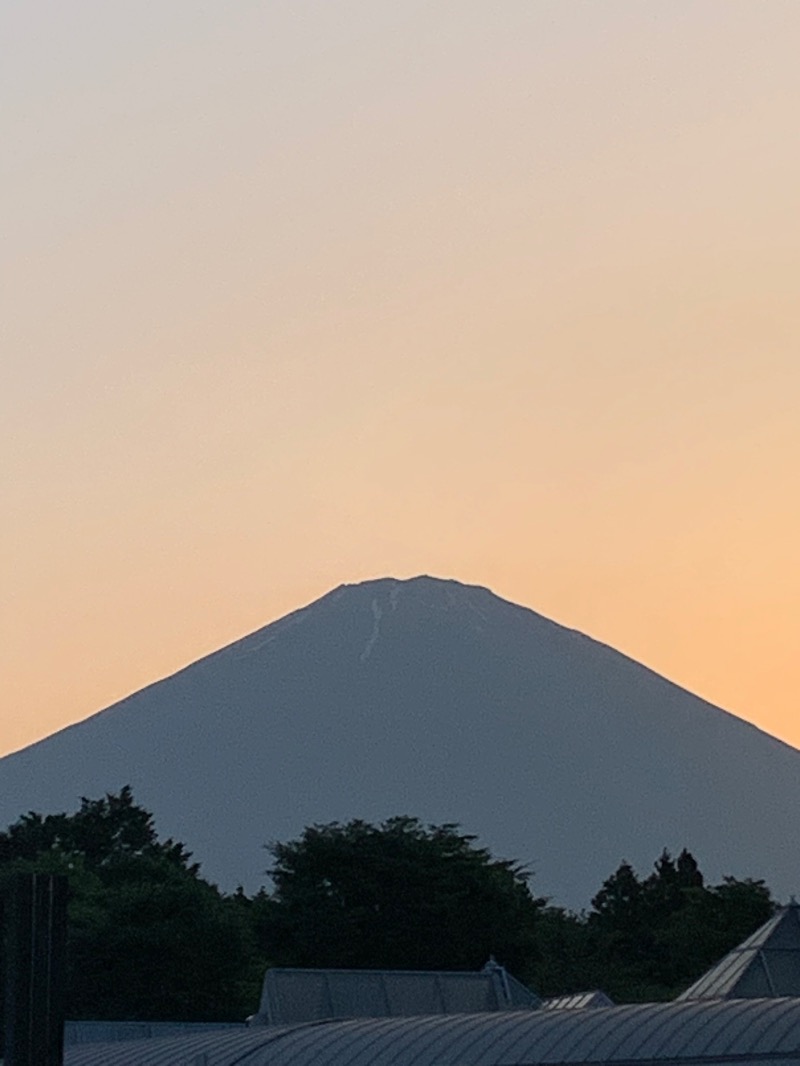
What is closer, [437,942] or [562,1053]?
[562,1053]

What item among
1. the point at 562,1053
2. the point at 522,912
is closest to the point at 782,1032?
the point at 562,1053

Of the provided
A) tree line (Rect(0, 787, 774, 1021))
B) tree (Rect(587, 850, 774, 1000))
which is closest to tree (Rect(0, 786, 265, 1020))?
tree line (Rect(0, 787, 774, 1021))

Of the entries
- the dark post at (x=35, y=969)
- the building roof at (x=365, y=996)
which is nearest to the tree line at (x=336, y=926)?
the building roof at (x=365, y=996)

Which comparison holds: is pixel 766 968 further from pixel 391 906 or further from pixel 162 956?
pixel 391 906

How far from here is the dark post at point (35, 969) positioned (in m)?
18.6

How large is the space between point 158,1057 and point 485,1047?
8.49m

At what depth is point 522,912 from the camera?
349ft

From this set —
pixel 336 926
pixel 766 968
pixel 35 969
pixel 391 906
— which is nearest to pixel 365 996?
pixel 766 968

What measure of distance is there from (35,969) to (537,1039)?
19.9 meters

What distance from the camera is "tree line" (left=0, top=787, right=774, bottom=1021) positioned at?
315 feet

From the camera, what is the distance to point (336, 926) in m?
103

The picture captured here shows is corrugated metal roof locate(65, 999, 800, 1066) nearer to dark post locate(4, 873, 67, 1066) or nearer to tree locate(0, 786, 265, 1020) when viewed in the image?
dark post locate(4, 873, 67, 1066)

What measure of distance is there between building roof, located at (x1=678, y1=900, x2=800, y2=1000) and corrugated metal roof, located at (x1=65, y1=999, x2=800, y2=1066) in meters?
7.37

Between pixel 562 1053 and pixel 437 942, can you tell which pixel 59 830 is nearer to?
pixel 437 942
